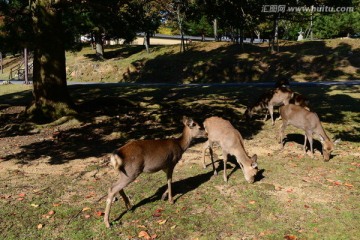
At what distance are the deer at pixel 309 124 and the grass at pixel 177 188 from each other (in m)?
0.47

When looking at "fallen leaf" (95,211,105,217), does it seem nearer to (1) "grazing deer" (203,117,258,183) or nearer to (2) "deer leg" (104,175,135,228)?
(2) "deer leg" (104,175,135,228)

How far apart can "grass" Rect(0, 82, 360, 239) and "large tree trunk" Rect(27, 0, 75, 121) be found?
1.14 metres

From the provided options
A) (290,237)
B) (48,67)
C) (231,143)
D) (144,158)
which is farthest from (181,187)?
(48,67)

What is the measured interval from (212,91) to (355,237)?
1740 cm

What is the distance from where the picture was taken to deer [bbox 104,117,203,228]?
786 cm

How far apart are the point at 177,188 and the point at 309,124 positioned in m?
5.42

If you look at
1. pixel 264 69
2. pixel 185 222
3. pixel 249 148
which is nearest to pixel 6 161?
pixel 185 222

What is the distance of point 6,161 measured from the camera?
12.5m

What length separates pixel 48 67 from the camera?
670 inches

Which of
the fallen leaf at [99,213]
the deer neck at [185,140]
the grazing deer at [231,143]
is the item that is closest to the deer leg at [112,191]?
the fallen leaf at [99,213]

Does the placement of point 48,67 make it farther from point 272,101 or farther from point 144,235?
point 144,235

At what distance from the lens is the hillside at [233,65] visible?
109 feet

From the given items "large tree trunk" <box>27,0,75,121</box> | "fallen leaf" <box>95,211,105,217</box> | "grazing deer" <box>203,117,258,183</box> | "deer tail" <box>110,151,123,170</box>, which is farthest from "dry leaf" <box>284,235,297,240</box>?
"large tree trunk" <box>27,0,75,121</box>

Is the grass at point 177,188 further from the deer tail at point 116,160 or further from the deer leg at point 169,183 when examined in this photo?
the deer tail at point 116,160
